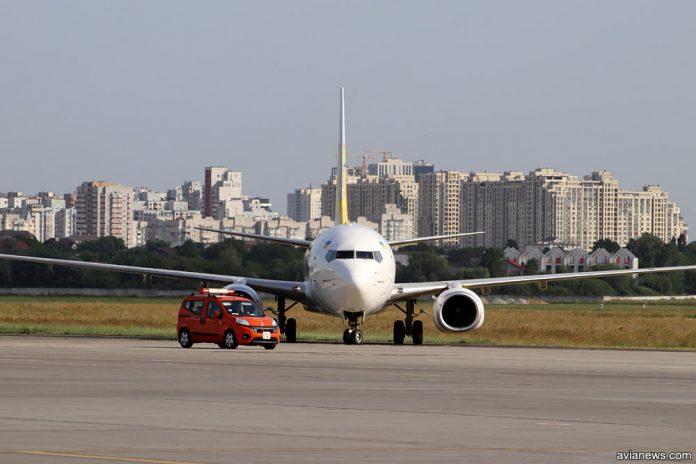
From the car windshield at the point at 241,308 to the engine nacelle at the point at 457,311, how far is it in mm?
6415

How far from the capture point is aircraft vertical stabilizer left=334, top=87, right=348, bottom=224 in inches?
2079

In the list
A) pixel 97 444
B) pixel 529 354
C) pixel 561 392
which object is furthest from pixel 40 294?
pixel 97 444

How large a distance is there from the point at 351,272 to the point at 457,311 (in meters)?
4.65

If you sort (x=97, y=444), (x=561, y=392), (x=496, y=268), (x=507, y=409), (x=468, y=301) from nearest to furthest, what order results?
(x=97, y=444), (x=507, y=409), (x=561, y=392), (x=468, y=301), (x=496, y=268)

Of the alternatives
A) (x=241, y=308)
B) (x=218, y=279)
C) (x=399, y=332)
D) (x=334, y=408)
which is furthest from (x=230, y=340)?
(x=334, y=408)

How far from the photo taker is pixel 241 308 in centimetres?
4144

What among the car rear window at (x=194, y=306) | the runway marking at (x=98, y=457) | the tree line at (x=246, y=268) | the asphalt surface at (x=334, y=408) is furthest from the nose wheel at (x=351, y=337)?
the runway marking at (x=98, y=457)

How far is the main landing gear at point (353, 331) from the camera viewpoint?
44594 mm

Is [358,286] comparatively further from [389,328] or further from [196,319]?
[389,328]

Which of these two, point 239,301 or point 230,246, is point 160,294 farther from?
point 239,301

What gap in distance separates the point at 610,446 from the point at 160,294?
89.7 metres

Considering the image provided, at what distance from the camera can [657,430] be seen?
18328 mm

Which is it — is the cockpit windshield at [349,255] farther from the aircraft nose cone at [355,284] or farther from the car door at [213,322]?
the car door at [213,322]

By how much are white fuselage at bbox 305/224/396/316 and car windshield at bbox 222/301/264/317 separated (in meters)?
3.01
